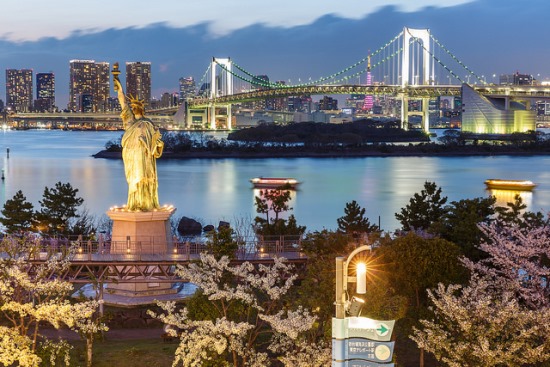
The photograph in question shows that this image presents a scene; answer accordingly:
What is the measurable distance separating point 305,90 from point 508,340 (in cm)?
6380

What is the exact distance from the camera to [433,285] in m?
11.8

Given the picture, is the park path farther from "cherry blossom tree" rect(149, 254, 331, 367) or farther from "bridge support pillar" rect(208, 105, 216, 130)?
"bridge support pillar" rect(208, 105, 216, 130)

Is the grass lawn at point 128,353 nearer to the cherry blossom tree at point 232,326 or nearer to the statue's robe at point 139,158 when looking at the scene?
the cherry blossom tree at point 232,326

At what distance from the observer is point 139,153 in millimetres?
14227

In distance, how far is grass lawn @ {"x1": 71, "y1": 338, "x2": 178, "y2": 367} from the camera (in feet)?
35.3

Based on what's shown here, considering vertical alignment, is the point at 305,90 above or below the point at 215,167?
above

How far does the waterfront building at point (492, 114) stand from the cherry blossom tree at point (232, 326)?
222 feet

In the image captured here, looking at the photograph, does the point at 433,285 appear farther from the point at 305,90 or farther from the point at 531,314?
the point at 305,90

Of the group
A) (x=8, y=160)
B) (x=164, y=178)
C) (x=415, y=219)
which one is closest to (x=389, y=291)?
(x=415, y=219)

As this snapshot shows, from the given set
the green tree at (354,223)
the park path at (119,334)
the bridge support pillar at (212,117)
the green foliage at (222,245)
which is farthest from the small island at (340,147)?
the green foliage at (222,245)

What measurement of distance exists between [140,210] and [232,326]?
5.15 metres

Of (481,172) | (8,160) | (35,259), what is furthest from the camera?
(8,160)

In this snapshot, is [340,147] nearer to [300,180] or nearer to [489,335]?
[300,180]

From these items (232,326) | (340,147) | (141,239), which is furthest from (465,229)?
(340,147)
